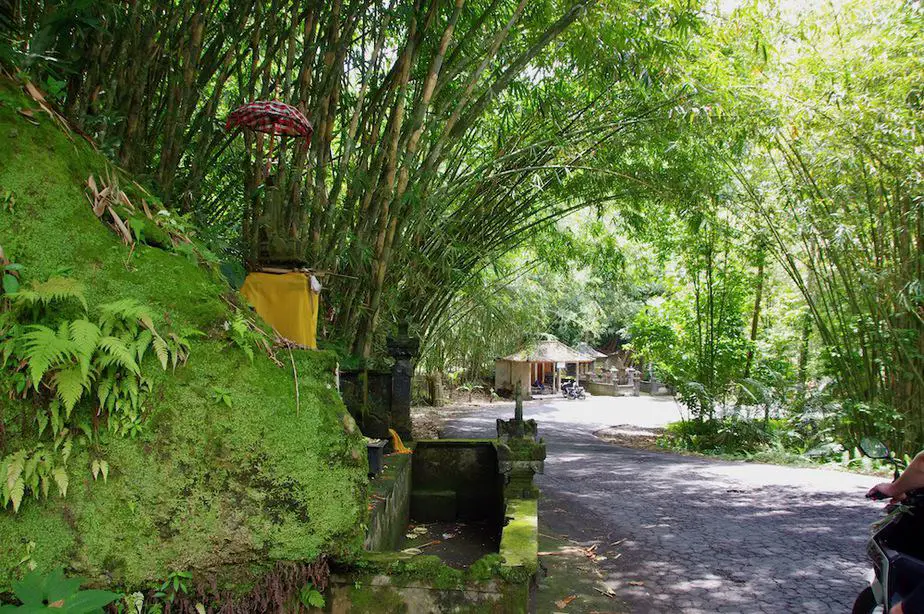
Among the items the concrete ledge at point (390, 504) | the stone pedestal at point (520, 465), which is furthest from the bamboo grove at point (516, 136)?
the stone pedestal at point (520, 465)

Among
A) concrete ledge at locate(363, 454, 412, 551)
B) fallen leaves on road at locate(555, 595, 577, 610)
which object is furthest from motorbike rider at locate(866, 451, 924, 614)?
concrete ledge at locate(363, 454, 412, 551)

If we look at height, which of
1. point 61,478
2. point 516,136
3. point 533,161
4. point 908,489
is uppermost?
point 516,136

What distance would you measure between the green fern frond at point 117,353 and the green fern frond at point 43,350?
7 centimetres

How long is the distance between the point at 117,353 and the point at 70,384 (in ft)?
0.43

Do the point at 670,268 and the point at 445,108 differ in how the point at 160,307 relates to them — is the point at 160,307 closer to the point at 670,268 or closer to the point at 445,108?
the point at 445,108

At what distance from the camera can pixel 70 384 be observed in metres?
1.60

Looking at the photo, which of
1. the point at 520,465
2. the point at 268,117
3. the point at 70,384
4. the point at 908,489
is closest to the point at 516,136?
the point at 520,465

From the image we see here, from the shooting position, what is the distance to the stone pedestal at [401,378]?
220 inches

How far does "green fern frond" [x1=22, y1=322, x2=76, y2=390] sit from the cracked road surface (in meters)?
2.84

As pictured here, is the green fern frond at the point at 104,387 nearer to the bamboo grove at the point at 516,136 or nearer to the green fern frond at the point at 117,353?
the green fern frond at the point at 117,353

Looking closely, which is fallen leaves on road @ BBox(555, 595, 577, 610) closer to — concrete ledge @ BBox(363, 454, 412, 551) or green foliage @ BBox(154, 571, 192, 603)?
concrete ledge @ BBox(363, 454, 412, 551)

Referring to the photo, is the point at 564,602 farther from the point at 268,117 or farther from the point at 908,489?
the point at 268,117

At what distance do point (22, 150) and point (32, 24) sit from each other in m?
1.30

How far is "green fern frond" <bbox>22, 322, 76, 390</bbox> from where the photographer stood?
1509 mm
